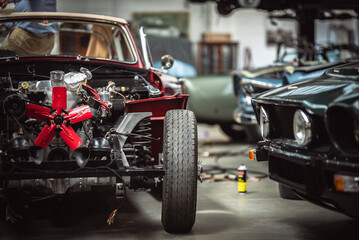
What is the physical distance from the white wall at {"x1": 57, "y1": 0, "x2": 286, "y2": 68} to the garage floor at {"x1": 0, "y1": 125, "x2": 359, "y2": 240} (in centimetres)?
1349

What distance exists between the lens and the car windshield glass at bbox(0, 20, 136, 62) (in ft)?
16.6

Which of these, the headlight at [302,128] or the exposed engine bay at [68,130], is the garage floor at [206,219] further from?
the headlight at [302,128]

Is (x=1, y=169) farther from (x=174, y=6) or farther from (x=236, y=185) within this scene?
(x=174, y=6)

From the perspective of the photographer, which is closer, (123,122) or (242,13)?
(123,122)

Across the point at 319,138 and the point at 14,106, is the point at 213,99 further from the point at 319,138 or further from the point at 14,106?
the point at 319,138

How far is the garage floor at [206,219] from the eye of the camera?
3820 millimetres

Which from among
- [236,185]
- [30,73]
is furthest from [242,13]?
[30,73]

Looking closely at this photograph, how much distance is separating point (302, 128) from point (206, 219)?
1.31 metres

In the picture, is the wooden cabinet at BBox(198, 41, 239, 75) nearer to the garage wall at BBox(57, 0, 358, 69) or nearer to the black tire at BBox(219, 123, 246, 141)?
the garage wall at BBox(57, 0, 358, 69)

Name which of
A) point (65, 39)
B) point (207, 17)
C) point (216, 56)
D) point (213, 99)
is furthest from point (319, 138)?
point (207, 17)

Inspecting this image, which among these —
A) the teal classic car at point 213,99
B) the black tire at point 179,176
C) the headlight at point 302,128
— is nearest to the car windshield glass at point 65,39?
the black tire at point 179,176

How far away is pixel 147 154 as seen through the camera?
13.2 ft

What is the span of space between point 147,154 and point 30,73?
3.71 feet

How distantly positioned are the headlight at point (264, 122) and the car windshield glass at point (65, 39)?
1537mm
